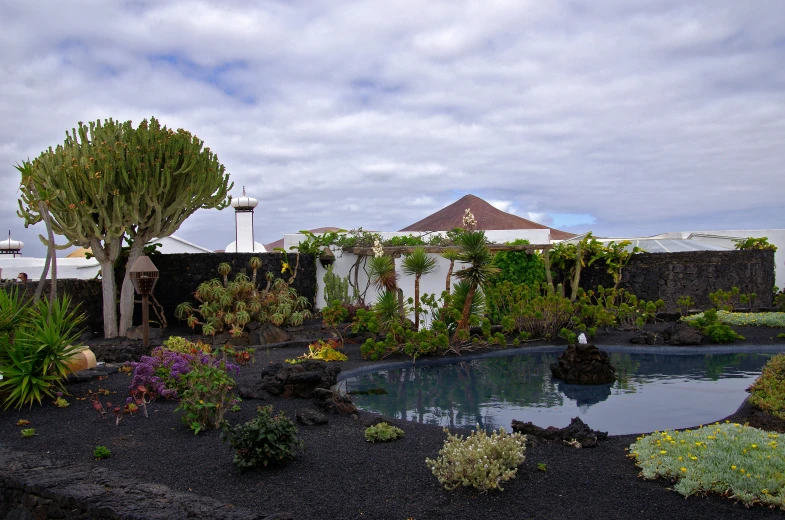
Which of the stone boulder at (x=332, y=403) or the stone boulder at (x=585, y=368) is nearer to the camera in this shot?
the stone boulder at (x=332, y=403)

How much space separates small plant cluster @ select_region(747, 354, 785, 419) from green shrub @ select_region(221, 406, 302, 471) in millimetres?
4981

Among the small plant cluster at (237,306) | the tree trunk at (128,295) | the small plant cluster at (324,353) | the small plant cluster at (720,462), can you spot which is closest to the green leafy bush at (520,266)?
the small plant cluster at (237,306)

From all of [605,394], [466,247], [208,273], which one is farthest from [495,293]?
[208,273]

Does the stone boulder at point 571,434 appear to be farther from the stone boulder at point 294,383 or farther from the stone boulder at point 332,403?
the stone boulder at point 294,383

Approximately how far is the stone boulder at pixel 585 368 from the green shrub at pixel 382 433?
4379 mm

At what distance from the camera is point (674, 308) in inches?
673

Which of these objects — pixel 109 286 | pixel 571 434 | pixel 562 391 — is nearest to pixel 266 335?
pixel 109 286

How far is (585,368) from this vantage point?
369 inches

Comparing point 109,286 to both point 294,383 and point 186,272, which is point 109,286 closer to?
point 186,272

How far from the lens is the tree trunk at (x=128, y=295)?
13663mm

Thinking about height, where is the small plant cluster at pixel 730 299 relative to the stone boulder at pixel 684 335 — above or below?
above

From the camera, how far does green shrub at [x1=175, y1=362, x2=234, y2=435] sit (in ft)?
19.8

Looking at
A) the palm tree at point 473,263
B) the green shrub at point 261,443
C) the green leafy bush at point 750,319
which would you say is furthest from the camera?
the green leafy bush at point 750,319

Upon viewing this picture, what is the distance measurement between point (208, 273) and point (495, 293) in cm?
688
